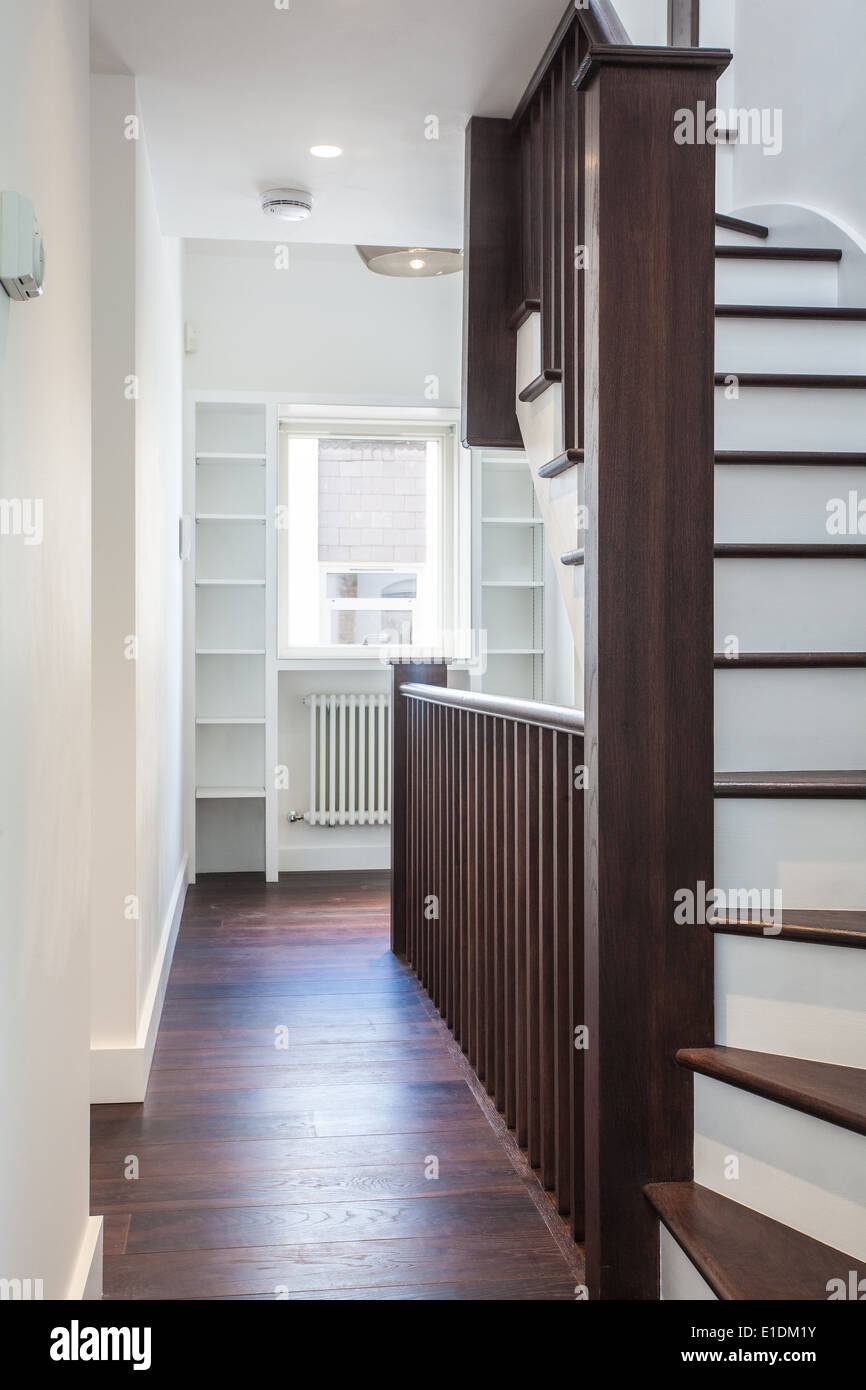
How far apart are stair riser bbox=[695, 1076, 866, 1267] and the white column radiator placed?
4215 mm

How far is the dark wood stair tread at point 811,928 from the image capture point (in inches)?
62.2

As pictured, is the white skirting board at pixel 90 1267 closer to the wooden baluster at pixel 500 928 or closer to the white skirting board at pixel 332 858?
the wooden baluster at pixel 500 928

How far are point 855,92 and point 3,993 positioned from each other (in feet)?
9.21

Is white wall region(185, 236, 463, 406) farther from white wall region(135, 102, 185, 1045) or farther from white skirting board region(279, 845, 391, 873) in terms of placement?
white skirting board region(279, 845, 391, 873)

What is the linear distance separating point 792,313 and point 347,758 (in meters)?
3.82

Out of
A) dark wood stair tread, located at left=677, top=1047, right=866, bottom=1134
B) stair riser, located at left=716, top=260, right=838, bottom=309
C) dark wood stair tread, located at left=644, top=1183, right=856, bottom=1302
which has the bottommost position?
dark wood stair tread, located at left=644, top=1183, right=856, bottom=1302

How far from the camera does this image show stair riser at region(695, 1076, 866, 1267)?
57.1 inches

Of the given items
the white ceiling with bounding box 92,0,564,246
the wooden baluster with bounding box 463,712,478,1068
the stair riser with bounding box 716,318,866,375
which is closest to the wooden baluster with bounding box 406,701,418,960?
the wooden baluster with bounding box 463,712,478,1068

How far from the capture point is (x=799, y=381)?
2254 mm

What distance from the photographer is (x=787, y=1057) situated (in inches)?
64.8

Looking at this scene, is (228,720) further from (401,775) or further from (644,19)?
(644,19)

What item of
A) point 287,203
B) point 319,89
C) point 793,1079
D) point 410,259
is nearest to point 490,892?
point 793,1079

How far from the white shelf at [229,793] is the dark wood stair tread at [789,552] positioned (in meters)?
3.81
